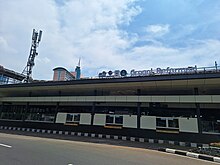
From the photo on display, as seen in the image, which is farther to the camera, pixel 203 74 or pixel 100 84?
pixel 100 84

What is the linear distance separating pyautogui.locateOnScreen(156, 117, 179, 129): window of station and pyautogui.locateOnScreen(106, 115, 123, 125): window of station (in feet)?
10.6

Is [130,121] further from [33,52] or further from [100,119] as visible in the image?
[33,52]

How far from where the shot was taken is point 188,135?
48.5ft

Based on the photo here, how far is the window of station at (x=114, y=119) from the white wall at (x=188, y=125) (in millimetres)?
4995

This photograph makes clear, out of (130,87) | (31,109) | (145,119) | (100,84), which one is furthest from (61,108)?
(145,119)

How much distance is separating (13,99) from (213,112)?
21.5m

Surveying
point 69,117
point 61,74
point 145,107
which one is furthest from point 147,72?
point 61,74

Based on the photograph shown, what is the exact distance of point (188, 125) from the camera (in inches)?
587

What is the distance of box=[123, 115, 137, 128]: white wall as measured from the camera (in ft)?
54.3

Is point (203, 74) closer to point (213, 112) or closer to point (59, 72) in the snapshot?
point (213, 112)

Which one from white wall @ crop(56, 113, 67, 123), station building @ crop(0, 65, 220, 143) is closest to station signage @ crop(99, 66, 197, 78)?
station building @ crop(0, 65, 220, 143)

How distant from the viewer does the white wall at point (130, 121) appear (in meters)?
16.6

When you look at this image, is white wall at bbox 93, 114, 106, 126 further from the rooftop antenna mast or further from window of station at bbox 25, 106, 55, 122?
the rooftop antenna mast

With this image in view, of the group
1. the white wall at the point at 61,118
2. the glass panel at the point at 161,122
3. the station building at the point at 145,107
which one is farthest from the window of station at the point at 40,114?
the glass panel at the point at 161,122
